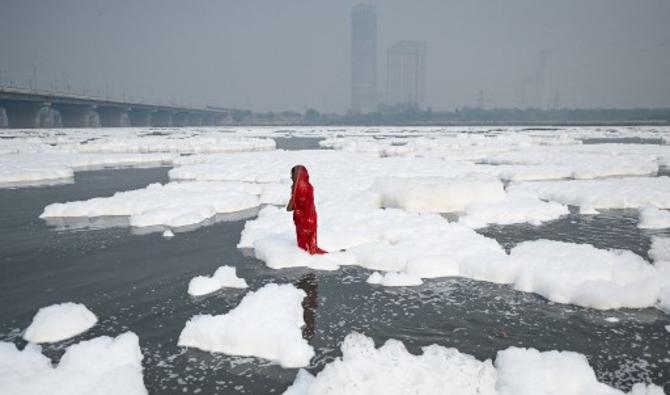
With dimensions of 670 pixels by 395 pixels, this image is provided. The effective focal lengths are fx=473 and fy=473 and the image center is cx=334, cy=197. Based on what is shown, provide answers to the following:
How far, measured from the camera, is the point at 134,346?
4.60 metres

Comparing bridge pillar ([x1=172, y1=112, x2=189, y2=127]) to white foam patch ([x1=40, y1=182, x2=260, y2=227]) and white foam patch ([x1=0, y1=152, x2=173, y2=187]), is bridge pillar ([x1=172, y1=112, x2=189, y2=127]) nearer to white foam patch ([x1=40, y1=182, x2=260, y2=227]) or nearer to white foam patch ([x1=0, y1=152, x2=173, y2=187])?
white foam patch ([x1=0, y1=152, x2=173, y2=187])

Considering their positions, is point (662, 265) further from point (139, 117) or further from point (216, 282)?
point (139, 117)

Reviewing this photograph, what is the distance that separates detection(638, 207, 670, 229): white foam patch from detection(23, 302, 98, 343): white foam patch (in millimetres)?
9944

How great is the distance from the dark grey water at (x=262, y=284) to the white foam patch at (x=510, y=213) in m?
0.82

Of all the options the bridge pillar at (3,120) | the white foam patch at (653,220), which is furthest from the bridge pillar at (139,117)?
the white foam patch at (653,220)

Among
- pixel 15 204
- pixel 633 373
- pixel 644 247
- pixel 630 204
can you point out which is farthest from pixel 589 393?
pixel 15 204

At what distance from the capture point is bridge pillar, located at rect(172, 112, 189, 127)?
130000 millimetres

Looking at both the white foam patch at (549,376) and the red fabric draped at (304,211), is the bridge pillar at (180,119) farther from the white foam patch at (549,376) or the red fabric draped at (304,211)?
the white foam patch at (549,376)

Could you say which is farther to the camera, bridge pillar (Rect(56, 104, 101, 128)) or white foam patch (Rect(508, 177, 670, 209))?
bridge pillar (Rect(56, 104, 101, 128))

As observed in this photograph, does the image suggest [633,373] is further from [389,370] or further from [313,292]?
[313,292]

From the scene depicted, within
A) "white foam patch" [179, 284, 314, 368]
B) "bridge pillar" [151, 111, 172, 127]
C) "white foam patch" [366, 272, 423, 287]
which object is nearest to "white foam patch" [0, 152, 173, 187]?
"white foam patch" [179, 284, 314, 368]

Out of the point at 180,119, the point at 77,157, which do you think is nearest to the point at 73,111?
the point at 180,119

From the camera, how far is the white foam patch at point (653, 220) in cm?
952

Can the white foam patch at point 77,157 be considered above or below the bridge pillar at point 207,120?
below
